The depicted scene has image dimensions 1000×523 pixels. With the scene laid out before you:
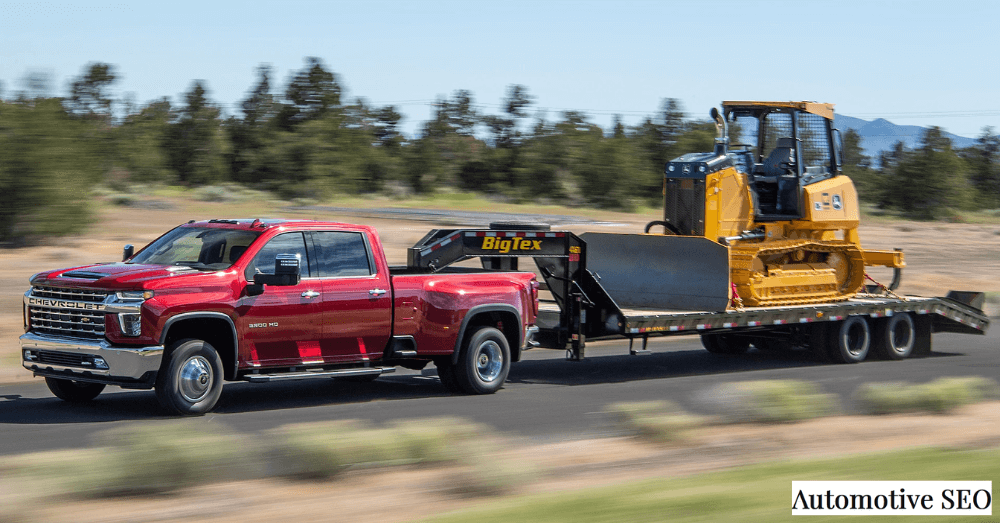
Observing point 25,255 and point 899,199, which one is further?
point 899,199

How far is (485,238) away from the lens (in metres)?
13.1

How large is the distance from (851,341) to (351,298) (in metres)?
9.05

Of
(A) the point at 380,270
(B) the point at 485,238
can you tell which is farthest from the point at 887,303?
(A) the point at 380,270

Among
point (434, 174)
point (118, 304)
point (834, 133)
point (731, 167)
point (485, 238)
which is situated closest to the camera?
point (118, 304)

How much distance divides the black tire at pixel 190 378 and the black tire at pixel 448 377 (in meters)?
2.94

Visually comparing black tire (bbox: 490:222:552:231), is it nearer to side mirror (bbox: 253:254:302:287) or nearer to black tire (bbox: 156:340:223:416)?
side mirror (bbox: 253:254:302:287)

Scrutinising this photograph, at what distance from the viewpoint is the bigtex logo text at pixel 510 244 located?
1316 centimetres

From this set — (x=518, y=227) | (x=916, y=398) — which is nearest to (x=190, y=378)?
(x=518, y=227)

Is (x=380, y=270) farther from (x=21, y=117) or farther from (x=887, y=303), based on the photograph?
(x=21, y=117)

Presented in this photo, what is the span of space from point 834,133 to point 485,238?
6.81 m

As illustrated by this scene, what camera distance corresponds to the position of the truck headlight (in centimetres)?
996

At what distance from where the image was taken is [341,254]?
458 inches

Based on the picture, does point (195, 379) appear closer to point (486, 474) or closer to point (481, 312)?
point (481, 312)

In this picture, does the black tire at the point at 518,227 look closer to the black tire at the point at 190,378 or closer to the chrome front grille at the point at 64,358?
the black tire at the point at 190,378
